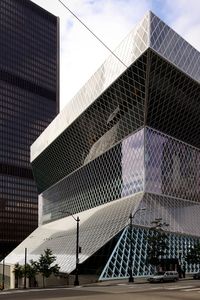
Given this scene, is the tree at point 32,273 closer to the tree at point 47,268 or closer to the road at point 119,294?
the tree at point 47,268

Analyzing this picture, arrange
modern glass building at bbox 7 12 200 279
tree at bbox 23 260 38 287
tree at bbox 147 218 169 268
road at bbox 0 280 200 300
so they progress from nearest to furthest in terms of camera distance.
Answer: road at bbox 0 280 200 300
tree at bbox 147 218 169 268
modern glass building at bbox 7 12 200 279
tree at bbox 23 260 38 287

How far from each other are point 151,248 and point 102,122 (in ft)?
88.3

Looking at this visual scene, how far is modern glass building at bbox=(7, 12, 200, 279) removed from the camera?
6450cm

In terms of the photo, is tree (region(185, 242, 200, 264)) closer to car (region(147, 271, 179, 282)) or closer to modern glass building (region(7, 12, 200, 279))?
modern glass building (region(7, 12, 200, 279))

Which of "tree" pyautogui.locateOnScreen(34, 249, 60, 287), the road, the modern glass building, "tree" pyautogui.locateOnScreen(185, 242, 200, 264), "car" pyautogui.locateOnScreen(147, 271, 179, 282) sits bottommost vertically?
the road

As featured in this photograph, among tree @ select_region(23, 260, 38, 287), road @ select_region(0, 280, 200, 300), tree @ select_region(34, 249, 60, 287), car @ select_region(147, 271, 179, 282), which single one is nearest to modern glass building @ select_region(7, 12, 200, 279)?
tree @ select_region(34, 249, 60, 287)

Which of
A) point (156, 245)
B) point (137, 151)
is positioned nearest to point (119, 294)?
point (156, 245)

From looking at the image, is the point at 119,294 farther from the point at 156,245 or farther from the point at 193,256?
the point at 193,256

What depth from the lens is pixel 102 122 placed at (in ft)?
271

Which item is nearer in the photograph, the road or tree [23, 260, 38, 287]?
the road

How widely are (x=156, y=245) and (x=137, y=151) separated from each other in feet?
55.9

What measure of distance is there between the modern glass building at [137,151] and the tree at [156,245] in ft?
3.66

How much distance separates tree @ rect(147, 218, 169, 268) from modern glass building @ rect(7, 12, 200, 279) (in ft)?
3.66

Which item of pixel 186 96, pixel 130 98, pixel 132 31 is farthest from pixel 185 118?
pixel 132 31
